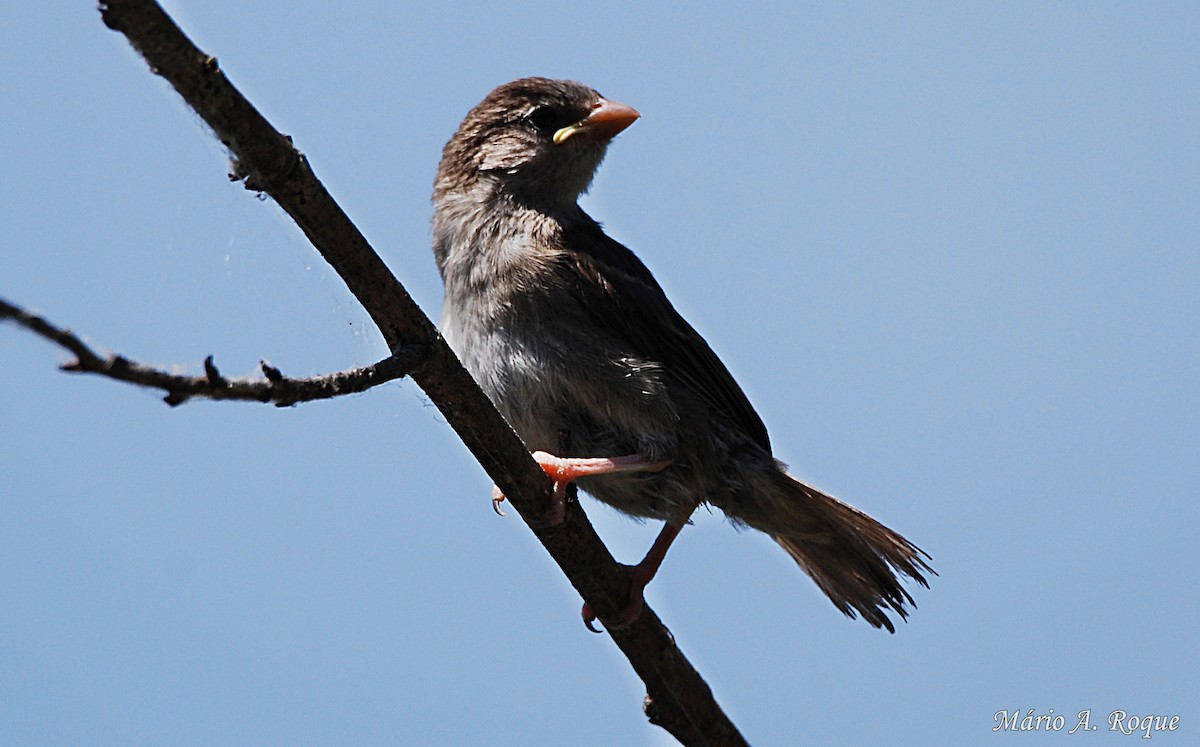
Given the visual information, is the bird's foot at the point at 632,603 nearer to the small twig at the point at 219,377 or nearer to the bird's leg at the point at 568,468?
the bird's leg at the point at 568,468

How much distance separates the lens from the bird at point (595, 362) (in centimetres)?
464

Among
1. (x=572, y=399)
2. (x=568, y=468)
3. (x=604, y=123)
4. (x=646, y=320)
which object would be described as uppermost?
(x=604, y=123)

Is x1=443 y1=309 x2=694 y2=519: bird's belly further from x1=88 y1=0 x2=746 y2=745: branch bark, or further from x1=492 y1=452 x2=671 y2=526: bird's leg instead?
x1=88 y1=0 x2=746 y2=745: branch bark

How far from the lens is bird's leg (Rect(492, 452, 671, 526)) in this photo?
4078 millimetres

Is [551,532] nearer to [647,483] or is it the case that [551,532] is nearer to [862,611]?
[647,483]

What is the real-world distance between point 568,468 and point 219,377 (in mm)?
1862

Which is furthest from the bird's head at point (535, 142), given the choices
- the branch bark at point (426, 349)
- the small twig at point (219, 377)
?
the small twig at point (219, 377)

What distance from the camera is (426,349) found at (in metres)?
3.43

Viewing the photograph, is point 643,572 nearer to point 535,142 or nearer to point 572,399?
point 572,399

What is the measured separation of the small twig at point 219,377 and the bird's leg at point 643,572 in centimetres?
153

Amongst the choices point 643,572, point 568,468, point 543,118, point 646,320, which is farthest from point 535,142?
point 643,572

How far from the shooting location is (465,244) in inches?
196

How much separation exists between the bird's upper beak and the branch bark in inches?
73.7

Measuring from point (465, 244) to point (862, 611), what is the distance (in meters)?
2.35
